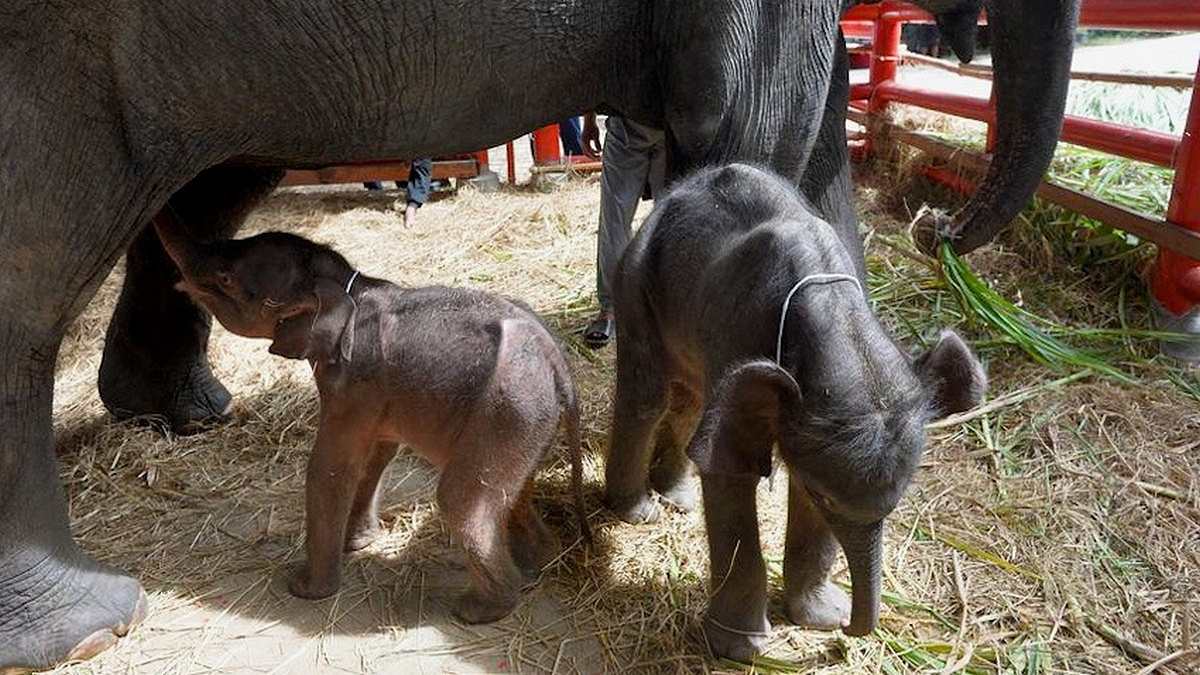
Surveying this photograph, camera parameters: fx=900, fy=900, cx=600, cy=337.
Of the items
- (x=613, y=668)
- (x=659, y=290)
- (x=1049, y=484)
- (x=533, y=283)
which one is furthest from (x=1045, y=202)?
(x=613, y=668)

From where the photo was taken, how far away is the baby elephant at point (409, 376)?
2.03m

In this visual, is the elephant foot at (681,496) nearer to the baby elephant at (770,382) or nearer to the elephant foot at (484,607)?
the baby elephant at (770,382)

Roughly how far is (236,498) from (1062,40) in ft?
8.61

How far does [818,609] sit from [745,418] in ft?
2.28

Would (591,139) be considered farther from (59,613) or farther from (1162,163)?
(59,613)

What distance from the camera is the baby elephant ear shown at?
172 cm

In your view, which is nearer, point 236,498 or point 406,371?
point 406,371

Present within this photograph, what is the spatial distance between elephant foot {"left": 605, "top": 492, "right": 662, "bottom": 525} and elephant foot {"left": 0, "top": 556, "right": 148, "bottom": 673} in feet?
4.01

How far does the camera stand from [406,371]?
2064mm

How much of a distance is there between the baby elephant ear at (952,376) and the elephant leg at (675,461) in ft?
3.00

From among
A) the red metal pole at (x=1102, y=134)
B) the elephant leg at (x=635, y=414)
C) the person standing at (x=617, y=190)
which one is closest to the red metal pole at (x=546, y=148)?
the red metal pole at (x=1102, y=134)

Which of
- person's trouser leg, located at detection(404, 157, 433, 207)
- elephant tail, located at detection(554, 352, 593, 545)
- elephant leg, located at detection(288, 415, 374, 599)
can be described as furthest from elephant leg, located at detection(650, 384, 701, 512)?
person's trouser leg, located at detection(404, 157, 433, 207)

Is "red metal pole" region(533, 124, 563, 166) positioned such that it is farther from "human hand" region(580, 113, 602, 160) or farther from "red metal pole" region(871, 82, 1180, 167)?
"red metal pole" region(871, 82, 1180, 167)

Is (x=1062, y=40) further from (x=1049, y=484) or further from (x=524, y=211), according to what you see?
(x=524, y=211)
